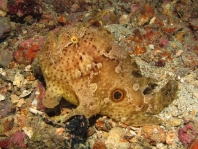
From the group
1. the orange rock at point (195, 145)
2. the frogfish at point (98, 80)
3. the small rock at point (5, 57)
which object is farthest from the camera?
the small rock at point (5, 57)

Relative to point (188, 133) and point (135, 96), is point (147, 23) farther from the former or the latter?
point (188, 133)

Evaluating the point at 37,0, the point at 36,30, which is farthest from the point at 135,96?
the point at 37,0

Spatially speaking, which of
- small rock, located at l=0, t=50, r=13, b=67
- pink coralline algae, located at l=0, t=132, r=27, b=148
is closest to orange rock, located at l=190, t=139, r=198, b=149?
pink coralline algae, located at l=0, t=132, r=27, b=148

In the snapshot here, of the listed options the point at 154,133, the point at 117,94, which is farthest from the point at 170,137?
the point at 117,94

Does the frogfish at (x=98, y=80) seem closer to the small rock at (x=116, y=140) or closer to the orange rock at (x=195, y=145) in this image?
the small rock at (x=116, y=140)

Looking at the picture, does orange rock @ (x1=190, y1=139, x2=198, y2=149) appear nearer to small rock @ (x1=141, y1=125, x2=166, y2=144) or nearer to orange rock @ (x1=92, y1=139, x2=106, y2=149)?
small rock @ (x1=141, y1=125, x2=166, y2=144)

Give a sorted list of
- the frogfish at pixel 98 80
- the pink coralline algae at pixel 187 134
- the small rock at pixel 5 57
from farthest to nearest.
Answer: the small rock at pixel 5 57 → the frogfish at pixel 98 80 → the pink coralline algae at pixel 187 134

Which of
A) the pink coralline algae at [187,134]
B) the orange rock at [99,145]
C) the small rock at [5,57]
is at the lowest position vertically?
the orange rock at [99,145]

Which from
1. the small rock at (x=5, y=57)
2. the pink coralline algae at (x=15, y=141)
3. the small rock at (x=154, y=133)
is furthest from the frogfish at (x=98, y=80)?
the small rock at (x=5, y=57)

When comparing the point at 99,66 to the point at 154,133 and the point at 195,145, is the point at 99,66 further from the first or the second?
the point at 195,145
